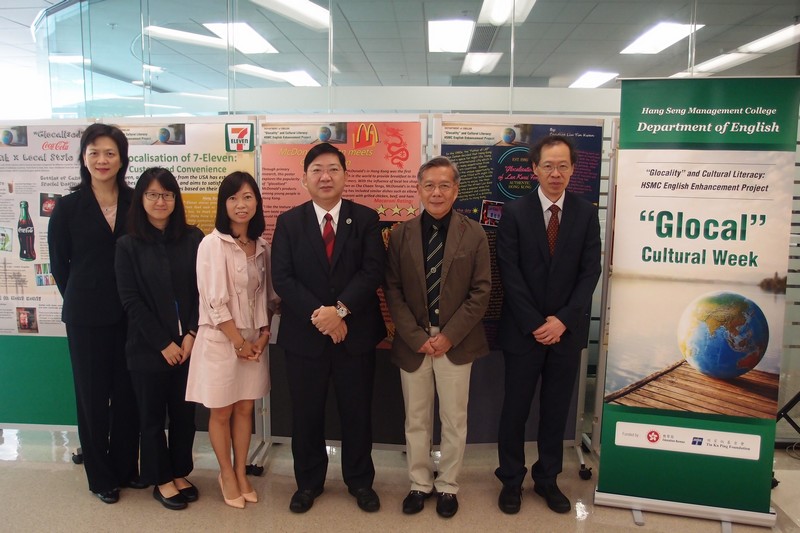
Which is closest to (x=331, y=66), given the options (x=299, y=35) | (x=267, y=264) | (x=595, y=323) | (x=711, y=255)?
(x=299, y=35)

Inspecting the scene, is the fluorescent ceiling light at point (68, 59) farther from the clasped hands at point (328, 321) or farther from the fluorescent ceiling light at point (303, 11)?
the clasped hands at point (328, 321)

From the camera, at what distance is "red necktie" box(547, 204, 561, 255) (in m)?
2.31

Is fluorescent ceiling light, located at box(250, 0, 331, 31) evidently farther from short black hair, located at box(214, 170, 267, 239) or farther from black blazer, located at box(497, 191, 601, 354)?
black blazer, located at box(497, 191, 601, 354)

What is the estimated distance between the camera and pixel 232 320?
222 cm

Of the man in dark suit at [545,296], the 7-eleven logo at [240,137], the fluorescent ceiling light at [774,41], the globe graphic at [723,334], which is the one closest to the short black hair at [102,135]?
the 7-eleven logo at [240,137]

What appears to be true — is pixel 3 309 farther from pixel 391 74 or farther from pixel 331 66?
pixel 391 74

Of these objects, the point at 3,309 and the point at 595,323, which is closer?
the point at 3,309

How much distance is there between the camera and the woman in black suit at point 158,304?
2223 mm

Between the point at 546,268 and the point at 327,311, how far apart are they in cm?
112

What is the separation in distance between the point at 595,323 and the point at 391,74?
455 cm

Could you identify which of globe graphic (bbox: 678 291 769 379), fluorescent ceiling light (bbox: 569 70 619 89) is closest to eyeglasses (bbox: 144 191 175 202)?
globe graphic (bbox: 678 291 769 379)

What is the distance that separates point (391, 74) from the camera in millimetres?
6348

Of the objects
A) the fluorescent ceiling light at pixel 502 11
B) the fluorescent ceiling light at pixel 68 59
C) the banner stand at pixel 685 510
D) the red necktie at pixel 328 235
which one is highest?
the fluorescent ceiling light at pixel 502 11

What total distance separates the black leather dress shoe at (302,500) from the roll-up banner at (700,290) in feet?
5.41
